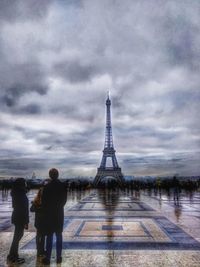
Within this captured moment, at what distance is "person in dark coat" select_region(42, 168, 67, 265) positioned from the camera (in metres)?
5.68

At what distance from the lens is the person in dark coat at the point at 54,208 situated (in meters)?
5.68

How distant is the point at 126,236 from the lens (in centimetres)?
841

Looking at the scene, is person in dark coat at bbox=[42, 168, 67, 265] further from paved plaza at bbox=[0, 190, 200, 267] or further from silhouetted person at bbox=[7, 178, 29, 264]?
silhouetted person at bbox=[7, 178, 29, 264]

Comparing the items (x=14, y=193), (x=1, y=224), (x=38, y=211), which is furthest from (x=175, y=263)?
(x=1, y=224)

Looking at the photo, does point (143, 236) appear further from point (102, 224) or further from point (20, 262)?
point (20, 262)

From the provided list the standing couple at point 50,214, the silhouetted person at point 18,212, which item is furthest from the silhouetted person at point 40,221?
the silhouetted person at point 18,212

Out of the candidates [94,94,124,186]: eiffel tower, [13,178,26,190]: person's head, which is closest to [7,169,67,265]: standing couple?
[13,178,26,190]: person's head

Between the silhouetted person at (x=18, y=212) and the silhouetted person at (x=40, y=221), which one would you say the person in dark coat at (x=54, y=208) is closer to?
the silhouetted person at (x=40, y=221)

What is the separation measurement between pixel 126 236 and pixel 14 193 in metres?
3.63

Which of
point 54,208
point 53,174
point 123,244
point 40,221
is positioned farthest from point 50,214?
point 123,244

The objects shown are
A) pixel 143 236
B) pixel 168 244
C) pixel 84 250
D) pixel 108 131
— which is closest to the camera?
pixel 84 250

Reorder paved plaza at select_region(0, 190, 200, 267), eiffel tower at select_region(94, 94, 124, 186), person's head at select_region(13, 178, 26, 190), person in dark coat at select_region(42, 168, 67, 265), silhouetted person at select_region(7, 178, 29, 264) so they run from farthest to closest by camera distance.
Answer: eiffel tower at select_region(94, 94, 124, 186), person's head at select_region(13, 178, 26, 190), silhouetted person at select_region(7, 178, 29, 264), paved plaza at select_region(0, 190, 200, 267), person in dark coat at select_region(42, 168, 67, 265)

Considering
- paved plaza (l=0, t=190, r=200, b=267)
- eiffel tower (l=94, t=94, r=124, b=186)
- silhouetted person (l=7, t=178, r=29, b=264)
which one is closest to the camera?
paved plaza (l=0, t=190, r=200, b=267)

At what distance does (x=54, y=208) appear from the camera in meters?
5.71
